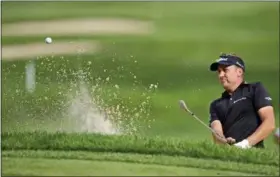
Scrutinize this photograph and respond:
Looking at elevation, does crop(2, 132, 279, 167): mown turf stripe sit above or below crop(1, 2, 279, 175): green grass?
below

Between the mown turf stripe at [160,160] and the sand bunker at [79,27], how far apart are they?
3.12ft

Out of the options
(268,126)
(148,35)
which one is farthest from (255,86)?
(148,35)

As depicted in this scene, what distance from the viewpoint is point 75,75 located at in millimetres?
3416

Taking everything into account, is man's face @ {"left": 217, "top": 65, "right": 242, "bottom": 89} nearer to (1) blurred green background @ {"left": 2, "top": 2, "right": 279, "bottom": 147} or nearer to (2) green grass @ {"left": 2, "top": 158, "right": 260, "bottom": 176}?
(1) blurred green background @ {"left": 2, "top": 2, "right": 279, "bottom": 147}

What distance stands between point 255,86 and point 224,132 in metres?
0.29

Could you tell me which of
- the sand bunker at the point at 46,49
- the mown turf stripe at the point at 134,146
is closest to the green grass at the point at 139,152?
the mown turf stripe at the point at 134,146

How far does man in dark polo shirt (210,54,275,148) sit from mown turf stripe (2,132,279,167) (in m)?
0.23

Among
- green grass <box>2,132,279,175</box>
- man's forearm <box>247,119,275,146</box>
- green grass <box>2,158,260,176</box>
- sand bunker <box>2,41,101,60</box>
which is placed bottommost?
green grass <box>2,158,260,176</box>

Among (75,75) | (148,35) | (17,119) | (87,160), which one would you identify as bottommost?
(87,160)

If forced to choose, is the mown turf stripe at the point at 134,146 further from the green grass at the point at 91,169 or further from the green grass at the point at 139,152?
the green grass at the point at 91,169

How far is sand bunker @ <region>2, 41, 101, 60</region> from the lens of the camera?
350 centimetres

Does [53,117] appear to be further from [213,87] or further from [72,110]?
[213,87]

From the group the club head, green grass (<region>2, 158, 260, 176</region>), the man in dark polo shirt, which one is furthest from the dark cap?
green grass (<region>2, 158, 260, 176</region>)

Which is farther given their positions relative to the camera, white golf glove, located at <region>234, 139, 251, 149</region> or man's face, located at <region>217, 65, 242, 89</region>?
man's face, located at <region>217, 65, 242, 89</region>
